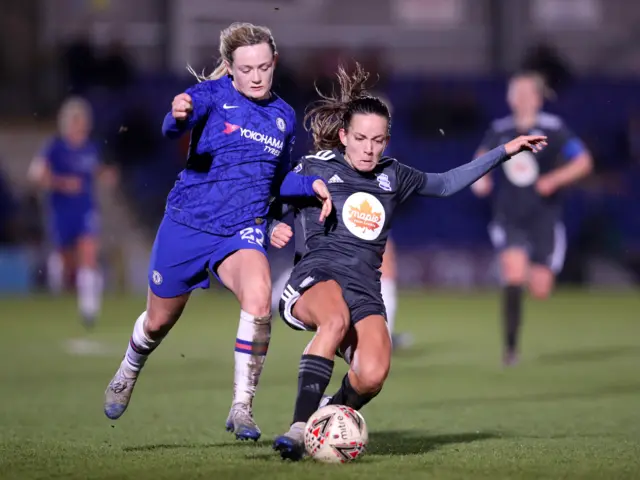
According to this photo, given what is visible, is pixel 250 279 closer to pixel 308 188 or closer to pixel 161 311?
pixel 308 188

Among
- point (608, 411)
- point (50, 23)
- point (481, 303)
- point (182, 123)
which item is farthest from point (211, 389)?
point (50, 23)

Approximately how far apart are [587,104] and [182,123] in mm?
17517

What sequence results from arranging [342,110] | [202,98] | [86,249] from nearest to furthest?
[202,98], [342,110], [86,249]

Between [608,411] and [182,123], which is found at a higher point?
[182,123]

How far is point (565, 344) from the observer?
41.8 feet

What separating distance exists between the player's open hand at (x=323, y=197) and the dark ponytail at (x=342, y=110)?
1.38 ft

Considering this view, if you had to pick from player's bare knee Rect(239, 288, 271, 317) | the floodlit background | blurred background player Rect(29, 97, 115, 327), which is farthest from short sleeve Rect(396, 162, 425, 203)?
blurred background player Rect(29, 97, 115, 327)

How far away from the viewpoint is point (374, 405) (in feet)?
27.8

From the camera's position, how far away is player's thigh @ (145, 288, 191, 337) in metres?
6.64

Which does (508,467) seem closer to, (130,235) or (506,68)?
(130,235)

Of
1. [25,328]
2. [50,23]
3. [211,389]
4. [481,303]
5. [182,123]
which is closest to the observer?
[182,123]

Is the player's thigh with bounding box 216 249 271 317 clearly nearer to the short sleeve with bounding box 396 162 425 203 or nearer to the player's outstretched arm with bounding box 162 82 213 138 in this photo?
the player's outstretched arm with bounding box 162 82 213 138

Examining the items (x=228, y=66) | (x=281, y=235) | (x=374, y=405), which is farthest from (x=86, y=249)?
(x=281, y=235)

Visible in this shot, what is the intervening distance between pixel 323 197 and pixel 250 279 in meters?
0.54
